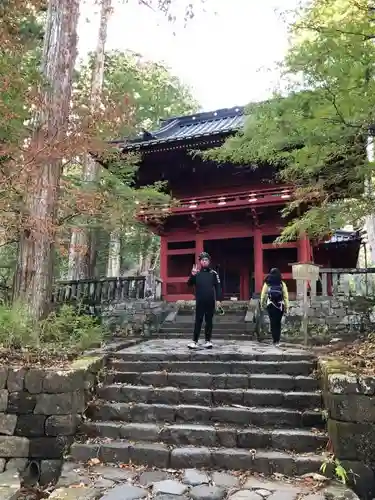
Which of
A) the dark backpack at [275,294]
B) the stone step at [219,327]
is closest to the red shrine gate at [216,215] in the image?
the stone step at [219,327]

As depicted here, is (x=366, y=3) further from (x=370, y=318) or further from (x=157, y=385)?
(x=370, y=318)

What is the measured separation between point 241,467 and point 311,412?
3.63 feet

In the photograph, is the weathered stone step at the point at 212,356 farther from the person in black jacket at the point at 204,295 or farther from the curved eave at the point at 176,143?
the curved eave at the point at 176,143

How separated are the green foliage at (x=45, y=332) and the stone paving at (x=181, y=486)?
1.86 metres

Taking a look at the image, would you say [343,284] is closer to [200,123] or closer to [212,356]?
[212,356]

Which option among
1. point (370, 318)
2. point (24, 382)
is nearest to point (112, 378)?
point (24, 382)

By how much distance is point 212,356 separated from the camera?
5.85 m

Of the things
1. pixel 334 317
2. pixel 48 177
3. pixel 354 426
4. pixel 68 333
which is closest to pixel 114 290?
pixel 48 177

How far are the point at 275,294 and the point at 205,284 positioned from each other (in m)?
1.65

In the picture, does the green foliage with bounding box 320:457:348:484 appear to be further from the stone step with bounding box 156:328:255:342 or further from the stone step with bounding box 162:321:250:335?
the stone step with bounding box 162:321:250:335

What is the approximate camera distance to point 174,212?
13.0m

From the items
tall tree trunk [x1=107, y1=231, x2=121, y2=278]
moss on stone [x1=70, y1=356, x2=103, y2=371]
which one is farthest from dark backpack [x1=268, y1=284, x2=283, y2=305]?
tall tree trunk [x1=107, y1=231, x2=121, y2=278]

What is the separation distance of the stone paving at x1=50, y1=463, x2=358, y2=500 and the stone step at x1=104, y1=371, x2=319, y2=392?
1.38 metres

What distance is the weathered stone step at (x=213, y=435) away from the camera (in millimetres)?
4062
